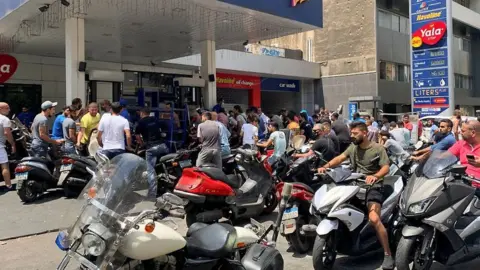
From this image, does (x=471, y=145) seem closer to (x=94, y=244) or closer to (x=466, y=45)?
(x=94, y=244)

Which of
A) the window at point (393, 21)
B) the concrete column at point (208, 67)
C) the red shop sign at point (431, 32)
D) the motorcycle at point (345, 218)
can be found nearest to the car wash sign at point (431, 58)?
the red shop sign at point (431, 32)

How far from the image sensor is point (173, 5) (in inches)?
425

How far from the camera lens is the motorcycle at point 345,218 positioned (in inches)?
179

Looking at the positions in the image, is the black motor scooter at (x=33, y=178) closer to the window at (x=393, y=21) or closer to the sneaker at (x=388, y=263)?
the sneaker at (x=388, y=263)

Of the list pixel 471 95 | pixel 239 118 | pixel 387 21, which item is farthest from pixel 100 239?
pixel 471 95

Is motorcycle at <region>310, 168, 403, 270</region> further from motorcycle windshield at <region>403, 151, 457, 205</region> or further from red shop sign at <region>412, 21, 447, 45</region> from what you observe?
red shop sign at <region>412, 21, 447, 45</region>

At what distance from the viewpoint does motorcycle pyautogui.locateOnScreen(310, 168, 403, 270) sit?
456 centimetres

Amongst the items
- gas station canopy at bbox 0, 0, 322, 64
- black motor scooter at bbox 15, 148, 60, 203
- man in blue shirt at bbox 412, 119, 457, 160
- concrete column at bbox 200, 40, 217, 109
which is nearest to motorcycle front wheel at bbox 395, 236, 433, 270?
man in blue shirt at bbox 412, 119, 457, 160

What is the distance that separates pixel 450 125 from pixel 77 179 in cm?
663

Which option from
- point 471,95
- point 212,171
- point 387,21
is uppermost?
point 387,21

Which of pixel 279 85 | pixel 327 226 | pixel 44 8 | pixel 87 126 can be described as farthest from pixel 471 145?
pixel 279 85

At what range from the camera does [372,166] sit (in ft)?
16.5

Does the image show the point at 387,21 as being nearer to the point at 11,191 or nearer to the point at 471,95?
the point at 471,95

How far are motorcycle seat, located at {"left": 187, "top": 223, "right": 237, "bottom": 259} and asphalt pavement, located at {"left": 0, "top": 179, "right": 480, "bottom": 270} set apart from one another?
0.57 meters
